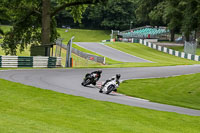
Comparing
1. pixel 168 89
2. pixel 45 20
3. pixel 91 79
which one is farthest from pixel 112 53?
pixel 91 79

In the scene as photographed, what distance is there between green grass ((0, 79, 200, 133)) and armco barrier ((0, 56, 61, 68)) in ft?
44.0

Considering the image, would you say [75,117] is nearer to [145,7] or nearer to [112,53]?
[112,53]

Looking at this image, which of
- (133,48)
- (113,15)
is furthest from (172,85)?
(113,15)

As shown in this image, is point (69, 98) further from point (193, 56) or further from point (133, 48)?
point (133, 48)

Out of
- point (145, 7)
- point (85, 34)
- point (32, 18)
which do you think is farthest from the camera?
point (85, 34)

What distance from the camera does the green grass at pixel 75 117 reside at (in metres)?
9.02

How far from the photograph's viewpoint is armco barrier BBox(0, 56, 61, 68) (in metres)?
29.1

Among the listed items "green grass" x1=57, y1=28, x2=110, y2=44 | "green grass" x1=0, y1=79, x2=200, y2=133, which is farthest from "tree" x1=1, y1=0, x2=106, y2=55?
"green grass" x1=57, y1=28, x2=110, y2=44

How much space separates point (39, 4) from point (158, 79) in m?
19.2

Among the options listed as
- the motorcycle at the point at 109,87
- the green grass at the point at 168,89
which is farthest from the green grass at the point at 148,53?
the motorcycle at the point at 109,87

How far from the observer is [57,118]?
10523 mm

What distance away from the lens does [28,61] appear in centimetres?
3045

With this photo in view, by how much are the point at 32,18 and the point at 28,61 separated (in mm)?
10978

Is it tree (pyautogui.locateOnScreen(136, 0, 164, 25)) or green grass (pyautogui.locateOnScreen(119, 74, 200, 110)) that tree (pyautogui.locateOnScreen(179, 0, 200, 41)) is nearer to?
tree (pyautogui.locateOnScreen(136, 0, 164, 25))
